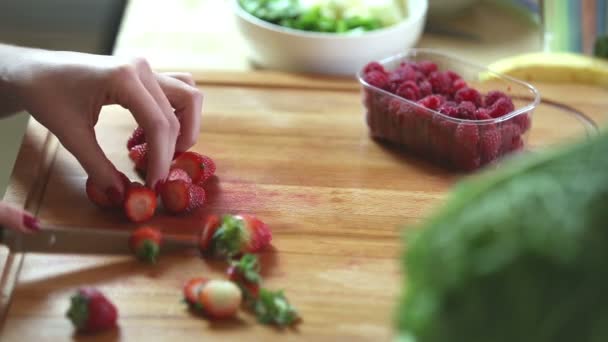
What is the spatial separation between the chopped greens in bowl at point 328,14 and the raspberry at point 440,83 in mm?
355

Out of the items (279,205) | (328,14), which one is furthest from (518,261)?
(328,14)

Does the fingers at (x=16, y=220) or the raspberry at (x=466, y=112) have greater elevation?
the raspberry at (x=466, y=112)

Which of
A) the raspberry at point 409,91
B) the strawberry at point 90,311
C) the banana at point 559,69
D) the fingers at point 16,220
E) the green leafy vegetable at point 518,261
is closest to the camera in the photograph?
the green leafy vegetable at point 518,261

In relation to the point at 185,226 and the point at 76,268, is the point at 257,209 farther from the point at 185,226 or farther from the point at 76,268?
the point at 76,268

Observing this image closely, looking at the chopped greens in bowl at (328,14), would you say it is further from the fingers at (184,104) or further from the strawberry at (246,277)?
the strawberry at (246,277)

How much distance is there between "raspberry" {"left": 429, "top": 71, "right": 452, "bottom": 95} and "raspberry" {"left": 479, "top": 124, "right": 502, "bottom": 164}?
0.14 m

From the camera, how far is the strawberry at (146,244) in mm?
1321

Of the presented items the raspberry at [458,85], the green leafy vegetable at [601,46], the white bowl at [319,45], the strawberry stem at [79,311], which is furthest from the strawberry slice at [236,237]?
the green leafy vegetable at [601,46]

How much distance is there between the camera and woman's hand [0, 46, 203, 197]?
138 centimetres

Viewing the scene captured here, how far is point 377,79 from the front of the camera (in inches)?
65.5

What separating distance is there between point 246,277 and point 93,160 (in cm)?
35

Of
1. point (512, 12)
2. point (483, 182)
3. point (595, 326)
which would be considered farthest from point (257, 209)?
point (512, 12)

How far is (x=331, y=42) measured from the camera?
6.21 ft

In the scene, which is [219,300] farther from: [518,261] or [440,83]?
[440,83]
